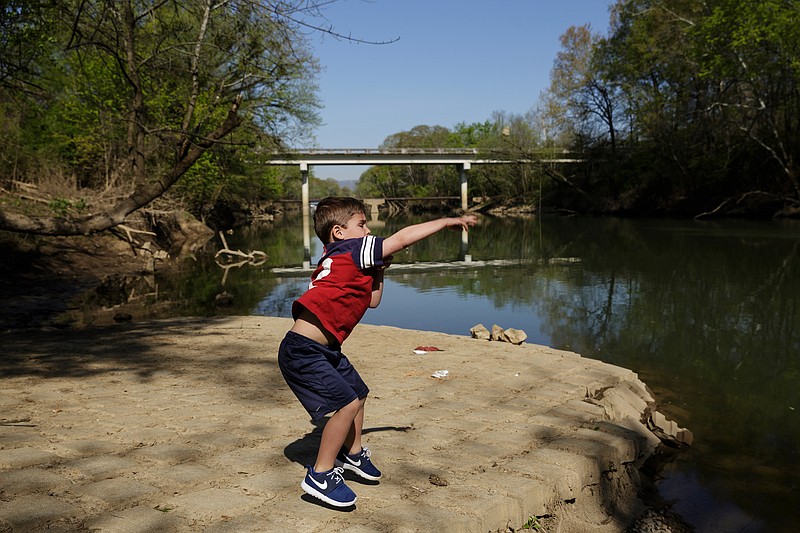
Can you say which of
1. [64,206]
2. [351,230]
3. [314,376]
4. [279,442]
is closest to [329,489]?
[314,376]

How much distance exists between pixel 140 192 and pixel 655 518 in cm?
680

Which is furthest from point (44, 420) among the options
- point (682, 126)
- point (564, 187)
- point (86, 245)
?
point (564, 187)

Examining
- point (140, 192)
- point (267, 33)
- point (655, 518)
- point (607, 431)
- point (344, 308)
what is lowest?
point (655, 518)

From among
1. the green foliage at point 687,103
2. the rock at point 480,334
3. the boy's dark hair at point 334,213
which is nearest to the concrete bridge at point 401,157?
the green foliage at point 687,103

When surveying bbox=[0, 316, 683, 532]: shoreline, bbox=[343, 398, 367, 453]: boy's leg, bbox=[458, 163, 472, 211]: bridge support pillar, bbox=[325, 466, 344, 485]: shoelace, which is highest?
bbox=[458, 163, 472, 211]: bridge support pillar

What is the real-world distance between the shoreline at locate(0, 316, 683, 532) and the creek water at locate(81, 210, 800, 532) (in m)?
0.75

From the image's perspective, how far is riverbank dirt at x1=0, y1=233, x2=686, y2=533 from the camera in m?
3.44

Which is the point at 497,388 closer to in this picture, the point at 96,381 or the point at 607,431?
the point at 607,431

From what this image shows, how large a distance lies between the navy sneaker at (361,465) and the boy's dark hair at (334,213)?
1261 millimetres

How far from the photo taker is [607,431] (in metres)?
5.14

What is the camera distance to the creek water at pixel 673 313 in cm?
546

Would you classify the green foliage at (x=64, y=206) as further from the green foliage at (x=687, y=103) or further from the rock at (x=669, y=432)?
the green foliage at (x=687, y=103)

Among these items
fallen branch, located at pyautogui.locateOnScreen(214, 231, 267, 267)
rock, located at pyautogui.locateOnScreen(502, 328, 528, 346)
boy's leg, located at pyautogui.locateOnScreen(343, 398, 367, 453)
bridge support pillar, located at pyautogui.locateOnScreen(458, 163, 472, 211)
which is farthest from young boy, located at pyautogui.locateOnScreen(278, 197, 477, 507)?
bridge support pillar, located at pyautogui.locateOnScreen(458, 163, 472, 211)

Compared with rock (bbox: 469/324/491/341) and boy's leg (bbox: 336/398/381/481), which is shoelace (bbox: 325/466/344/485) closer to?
boy's leg (bbox: 336/398/381/481)
